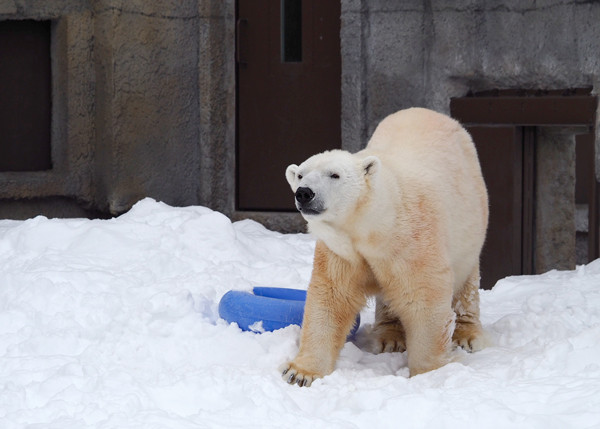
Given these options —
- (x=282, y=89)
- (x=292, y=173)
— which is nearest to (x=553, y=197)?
(x=282, y=89)

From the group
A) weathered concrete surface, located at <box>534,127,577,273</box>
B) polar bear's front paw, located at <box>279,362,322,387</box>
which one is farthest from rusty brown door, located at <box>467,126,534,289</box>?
polar bear's front paw, located at <box>279,362,322,387</box>

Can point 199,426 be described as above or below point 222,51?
below

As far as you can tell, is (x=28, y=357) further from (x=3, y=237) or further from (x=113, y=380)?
(x=3, y=237)

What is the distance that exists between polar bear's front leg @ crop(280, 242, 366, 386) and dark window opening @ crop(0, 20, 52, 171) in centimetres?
A: 370

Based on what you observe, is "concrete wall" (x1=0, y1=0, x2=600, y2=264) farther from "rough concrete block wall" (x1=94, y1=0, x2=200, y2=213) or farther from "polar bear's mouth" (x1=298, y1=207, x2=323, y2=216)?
"polar bear's mouth" (x1=298, y1=207, x2=323, y2=216)

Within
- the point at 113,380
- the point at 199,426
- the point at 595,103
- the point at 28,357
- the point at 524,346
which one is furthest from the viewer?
the point at 595,103

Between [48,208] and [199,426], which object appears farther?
[48,208]

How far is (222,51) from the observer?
252 inches

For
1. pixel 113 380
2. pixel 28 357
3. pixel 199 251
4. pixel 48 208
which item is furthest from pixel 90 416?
pixel 48 208

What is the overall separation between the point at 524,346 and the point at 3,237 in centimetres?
272

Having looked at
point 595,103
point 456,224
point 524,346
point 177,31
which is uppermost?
point 177,31

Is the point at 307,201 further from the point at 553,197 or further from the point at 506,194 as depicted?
the point at 553,197

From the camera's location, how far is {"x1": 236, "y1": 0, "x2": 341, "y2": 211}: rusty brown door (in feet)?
20.8

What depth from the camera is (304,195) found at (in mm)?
2961
